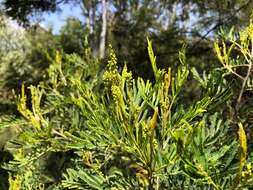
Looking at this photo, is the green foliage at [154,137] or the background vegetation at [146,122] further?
the background vegetation at [146,122]

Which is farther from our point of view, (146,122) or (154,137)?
(146,122)

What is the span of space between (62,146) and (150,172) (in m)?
A: 1.02

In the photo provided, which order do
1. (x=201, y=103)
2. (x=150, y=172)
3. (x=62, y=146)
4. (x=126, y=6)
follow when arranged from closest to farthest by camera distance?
(x=150, y=172)
(x=201, y=103)
(x=62, y=146)
(x=126, y=6)

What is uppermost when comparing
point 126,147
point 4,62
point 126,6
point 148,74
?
point 126,6

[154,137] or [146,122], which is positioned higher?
[146,122]

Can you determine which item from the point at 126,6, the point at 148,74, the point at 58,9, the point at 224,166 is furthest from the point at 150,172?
the point at 126,6

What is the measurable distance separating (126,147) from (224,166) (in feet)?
1.26

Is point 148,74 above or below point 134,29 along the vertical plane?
below

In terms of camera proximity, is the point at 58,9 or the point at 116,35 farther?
the point at 116,35

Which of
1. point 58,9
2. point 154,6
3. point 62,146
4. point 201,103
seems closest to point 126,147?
point 201,103

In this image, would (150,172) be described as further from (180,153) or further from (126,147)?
(180,153)

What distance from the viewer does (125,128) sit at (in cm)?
180

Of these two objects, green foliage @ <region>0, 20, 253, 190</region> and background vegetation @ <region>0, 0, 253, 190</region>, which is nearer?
green foliage @ <region>0, 20, 253, 190</region>

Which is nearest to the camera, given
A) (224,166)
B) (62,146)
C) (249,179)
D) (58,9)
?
(249,179)
